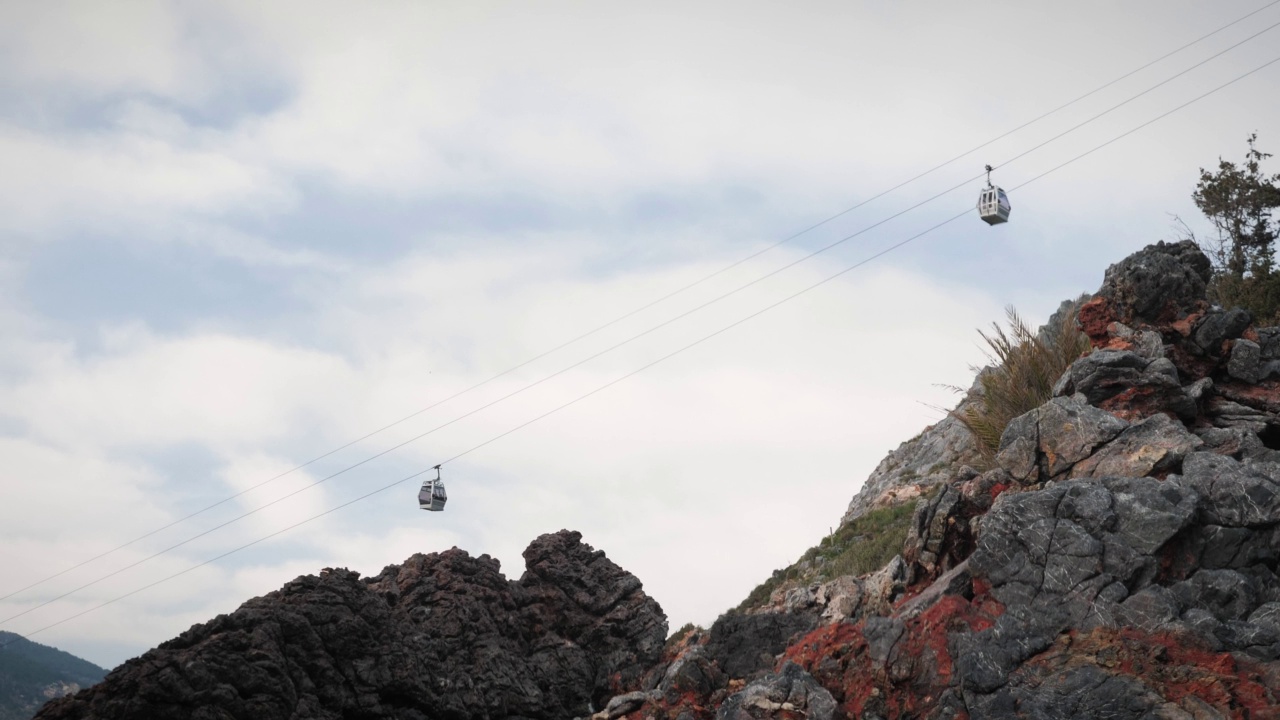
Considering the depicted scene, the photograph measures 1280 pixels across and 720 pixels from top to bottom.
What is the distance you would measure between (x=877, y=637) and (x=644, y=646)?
8.74 m

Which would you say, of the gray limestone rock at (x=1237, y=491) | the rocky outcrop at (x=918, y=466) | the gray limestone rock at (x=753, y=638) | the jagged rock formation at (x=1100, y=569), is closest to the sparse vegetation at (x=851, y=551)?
the rocky outcrop at (x=918, y=466)

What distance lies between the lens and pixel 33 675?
118938 mm

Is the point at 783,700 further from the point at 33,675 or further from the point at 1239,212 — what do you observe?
the point at 33,675

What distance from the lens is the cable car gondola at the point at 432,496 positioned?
3077 centimetres

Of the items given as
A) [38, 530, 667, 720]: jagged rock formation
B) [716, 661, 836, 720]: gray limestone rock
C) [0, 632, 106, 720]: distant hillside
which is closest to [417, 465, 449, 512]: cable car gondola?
[38, 530, 667, 720]: jagged rock formation

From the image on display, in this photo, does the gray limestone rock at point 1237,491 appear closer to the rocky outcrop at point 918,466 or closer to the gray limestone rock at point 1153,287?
the gray limestone rock at point 1153,287

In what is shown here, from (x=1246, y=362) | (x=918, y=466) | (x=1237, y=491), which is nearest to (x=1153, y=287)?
(x=1246, y=362)

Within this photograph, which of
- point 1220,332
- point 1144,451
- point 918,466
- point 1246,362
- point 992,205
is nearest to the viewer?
point 1144,451

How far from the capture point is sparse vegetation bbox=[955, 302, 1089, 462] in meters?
26.7

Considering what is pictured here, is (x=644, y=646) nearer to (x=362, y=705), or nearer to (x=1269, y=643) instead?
(x=362, y=705)

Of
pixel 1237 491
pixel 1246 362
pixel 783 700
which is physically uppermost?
pixel 1246 362

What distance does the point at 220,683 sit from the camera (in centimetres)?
2100

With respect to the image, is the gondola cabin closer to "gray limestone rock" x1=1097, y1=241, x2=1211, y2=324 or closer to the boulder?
"gray limestone rock" x1=1097, y1=241, x2=1211, y2=324

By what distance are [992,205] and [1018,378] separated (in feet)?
14.3
